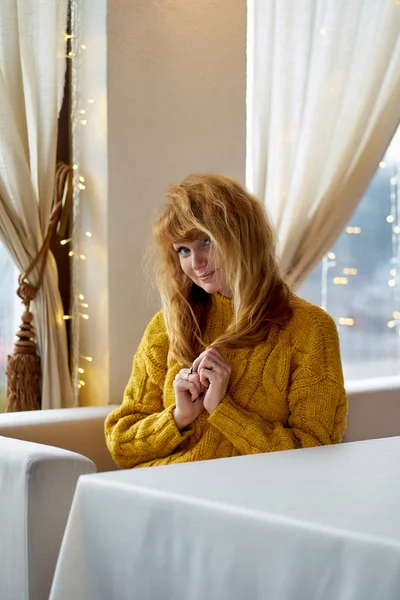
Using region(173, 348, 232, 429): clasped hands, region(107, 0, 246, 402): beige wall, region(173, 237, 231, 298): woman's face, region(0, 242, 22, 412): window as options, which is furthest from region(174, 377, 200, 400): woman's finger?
region(0, 242, 22, 412): window

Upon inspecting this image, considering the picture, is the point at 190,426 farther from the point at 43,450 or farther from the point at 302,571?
the point at 302,571

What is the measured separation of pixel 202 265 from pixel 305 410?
1.41 feet

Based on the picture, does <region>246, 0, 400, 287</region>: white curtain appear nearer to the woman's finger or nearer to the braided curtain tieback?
the braided curtain tieback

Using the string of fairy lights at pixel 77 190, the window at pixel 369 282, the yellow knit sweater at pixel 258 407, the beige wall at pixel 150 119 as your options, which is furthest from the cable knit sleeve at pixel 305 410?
the window at pixel 369 282

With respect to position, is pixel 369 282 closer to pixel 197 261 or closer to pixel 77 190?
pixel 77 190

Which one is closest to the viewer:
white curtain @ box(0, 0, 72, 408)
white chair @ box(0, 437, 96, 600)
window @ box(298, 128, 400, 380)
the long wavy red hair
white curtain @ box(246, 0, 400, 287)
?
white chair @ box(0, 437, 96, 600)

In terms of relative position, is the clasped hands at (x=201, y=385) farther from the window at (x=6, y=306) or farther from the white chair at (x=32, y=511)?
the window at (x=6, y=306)

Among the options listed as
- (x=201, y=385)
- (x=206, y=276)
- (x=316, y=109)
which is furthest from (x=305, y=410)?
(x=316, y=109)

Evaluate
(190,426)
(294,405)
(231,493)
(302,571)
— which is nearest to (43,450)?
(190,426)

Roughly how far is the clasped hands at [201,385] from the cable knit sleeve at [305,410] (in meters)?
0.04

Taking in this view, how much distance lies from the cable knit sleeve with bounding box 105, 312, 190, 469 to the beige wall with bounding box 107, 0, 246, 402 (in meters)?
0.58

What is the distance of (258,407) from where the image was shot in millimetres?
2232

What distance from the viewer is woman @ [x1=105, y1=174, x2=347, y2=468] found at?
2146mm

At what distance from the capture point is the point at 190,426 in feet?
7.38
